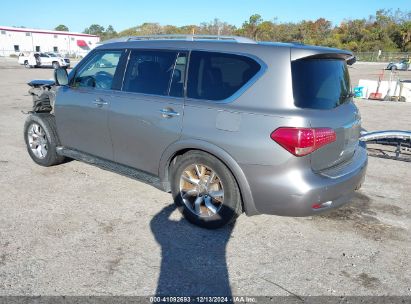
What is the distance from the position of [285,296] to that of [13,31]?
263 feet

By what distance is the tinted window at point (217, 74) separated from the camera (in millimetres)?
3299

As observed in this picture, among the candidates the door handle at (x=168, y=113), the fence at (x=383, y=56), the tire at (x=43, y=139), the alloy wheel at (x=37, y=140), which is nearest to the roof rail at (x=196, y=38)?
the door handle at (x=168, y=113)

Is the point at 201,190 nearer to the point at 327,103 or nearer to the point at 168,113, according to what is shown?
the point at 168,113

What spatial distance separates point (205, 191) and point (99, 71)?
2.20 metres

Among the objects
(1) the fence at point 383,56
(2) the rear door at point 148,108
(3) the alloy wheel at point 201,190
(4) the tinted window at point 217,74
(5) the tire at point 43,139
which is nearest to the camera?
(4) the tinted window at point 217,74

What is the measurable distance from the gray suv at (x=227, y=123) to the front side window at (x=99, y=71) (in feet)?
0.07

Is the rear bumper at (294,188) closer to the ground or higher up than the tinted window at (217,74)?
closer to the ground

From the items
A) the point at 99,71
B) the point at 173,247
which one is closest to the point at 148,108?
the point at 99,71

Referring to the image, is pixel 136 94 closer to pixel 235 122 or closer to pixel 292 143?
pixel 235 122

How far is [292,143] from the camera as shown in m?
2.97

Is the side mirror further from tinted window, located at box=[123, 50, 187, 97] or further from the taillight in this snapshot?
the taillight

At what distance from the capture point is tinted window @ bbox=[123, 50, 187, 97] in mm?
3725

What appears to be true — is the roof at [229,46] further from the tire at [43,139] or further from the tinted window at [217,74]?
the tire at [43,139]

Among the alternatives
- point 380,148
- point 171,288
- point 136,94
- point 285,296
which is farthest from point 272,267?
point 380,148
